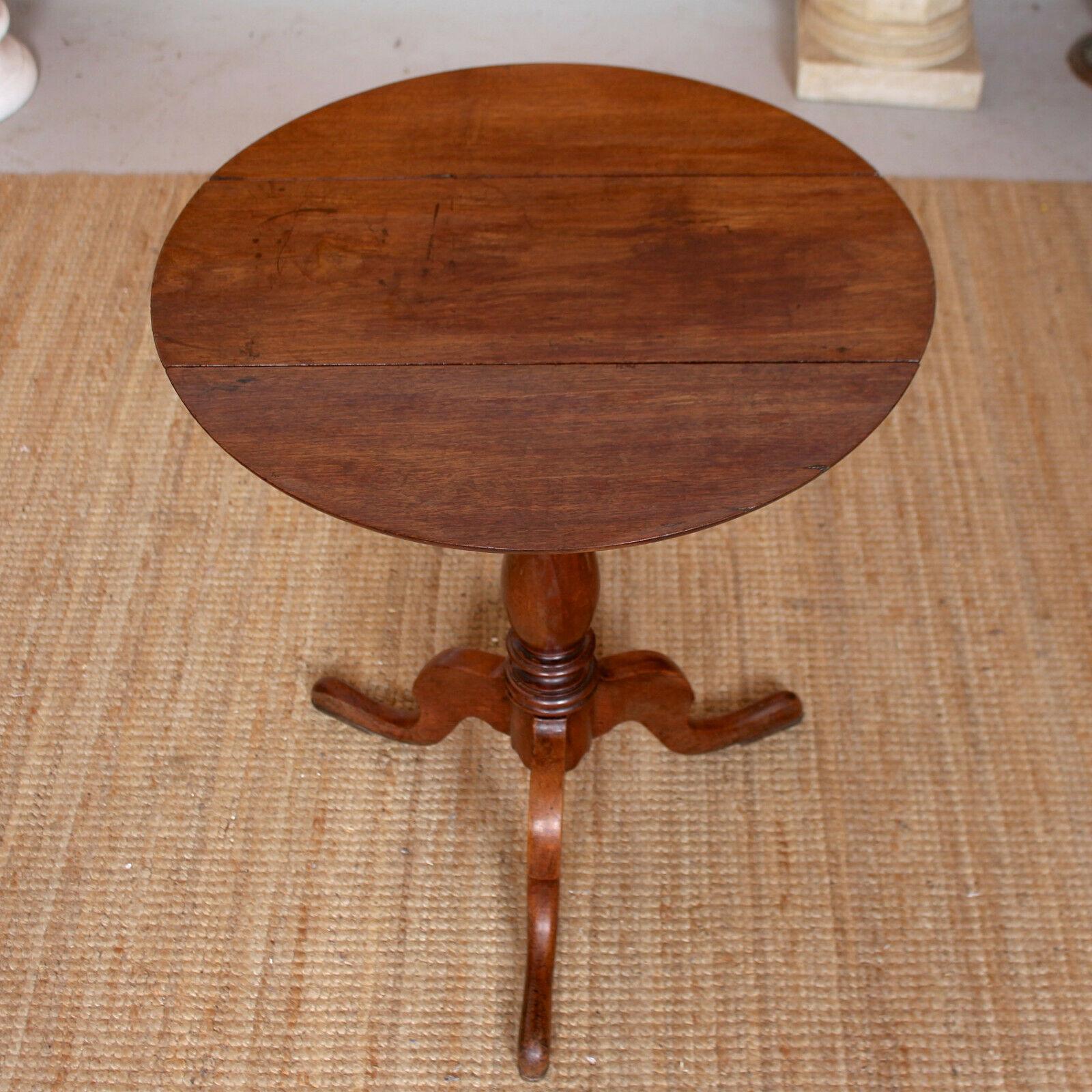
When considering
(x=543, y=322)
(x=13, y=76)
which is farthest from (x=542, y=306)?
(x=13, y=76)

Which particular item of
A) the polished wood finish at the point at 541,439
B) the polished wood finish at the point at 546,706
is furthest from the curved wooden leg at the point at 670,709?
the polished wood finish at the point at 541,439

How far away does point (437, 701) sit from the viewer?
134 centimetres

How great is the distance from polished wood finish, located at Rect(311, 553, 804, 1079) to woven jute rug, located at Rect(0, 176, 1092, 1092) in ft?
0.18

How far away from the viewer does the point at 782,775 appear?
1.42m

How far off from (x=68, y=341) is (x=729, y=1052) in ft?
4.71

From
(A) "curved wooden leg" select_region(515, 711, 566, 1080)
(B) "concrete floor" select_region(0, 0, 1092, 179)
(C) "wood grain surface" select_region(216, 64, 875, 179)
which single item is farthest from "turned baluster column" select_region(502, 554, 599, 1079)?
(B) "concrete floor" select_region(0, 0, 1092, 179)

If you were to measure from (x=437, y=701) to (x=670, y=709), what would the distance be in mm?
266

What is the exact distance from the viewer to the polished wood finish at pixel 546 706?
3.77 feet

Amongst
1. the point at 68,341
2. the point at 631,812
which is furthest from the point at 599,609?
the point at 68,341

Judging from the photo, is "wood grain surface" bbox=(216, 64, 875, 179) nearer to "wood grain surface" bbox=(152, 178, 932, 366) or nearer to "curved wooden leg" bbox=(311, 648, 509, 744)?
"wood grain surface" bbox=(152, 178, 932, 366)

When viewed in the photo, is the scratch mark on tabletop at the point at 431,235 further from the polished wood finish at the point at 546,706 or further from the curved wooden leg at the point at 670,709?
the curved wooden leg at the point at 670,709

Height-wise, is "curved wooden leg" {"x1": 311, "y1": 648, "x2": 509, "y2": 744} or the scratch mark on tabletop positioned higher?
the scratch mark on tabletop

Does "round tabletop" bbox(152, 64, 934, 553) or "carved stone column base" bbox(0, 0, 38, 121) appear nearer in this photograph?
"round tabletop" bbox(152, 64, 934, 553)

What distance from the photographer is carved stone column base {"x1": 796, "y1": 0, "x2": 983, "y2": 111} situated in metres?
2.18
